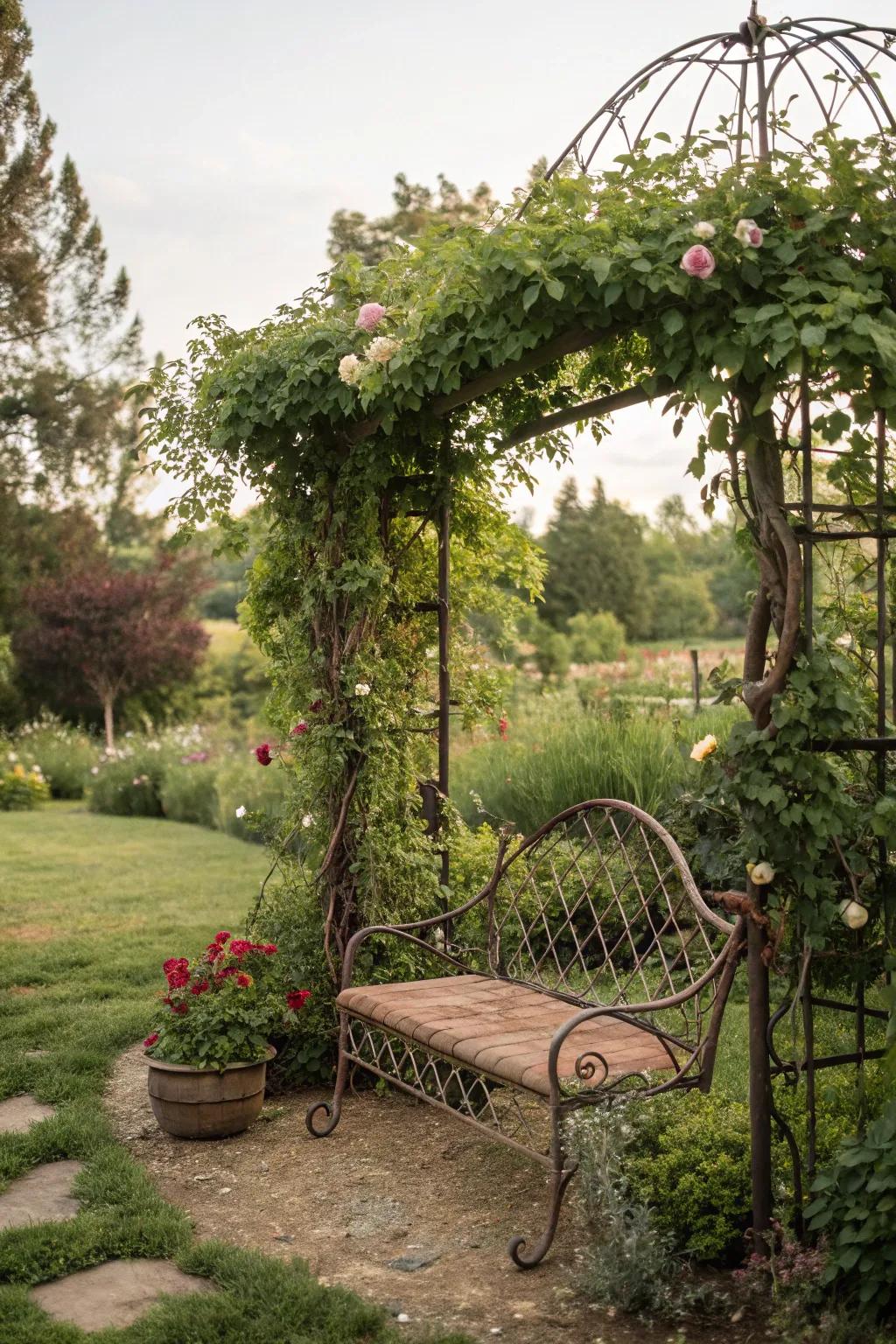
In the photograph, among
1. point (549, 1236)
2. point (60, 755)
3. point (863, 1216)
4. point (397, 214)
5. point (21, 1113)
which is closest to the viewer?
point (863, 1216)

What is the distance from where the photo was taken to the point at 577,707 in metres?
9.71

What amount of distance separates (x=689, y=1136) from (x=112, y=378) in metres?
19.4

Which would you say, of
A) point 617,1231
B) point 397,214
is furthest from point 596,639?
point 617,1231

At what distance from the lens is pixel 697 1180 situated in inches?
114

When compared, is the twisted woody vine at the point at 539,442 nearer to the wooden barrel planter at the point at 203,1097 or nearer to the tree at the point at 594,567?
the wooden barrel planter at the point at 203,1097

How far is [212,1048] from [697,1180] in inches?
69.2

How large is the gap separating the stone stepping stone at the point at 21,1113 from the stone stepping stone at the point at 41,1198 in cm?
30

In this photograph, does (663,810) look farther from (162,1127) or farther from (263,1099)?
(162,1127)

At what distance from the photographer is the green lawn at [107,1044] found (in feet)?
8.84

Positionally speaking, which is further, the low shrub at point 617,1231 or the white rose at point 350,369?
the white rose at point 350,369

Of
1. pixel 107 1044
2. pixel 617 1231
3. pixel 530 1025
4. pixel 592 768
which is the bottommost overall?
pixel 107 1044

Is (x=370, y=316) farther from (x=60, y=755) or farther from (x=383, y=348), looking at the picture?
(x=60, y=755)

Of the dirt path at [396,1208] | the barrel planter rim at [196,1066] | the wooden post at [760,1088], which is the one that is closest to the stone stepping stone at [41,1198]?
the dirt path at [396,1208]

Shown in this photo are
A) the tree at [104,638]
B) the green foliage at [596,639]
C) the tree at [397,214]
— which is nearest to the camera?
the tree at [397,214]
